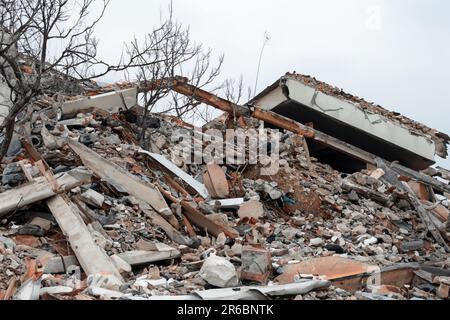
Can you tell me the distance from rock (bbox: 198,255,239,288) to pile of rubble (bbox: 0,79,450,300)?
0.01m

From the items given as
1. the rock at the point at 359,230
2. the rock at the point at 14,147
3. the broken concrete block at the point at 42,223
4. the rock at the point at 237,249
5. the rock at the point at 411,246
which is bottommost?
the rock at the point at 411,246

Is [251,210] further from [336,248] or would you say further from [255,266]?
[255,266]

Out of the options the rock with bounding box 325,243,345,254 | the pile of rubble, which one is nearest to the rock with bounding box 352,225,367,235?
the pile of rubble

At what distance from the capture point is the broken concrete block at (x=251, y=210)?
259 inches

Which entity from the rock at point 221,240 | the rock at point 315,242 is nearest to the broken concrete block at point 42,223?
the rock at point 221,240

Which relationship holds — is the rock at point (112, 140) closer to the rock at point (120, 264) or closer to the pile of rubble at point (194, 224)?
the pile of rubble at point (194, 224)

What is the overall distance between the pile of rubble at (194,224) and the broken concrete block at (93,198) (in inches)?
0.5

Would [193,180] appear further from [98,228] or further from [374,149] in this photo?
[374,149]

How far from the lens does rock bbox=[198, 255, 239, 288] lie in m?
4.02

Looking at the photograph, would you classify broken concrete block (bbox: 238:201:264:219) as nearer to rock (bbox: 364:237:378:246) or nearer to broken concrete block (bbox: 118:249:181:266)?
rock (bbox: 364:237:378:246)

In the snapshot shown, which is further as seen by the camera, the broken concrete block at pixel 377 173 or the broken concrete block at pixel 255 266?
the broken concrete block at pixel 377 173

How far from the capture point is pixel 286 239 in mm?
6105

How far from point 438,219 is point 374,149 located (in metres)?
3.26
